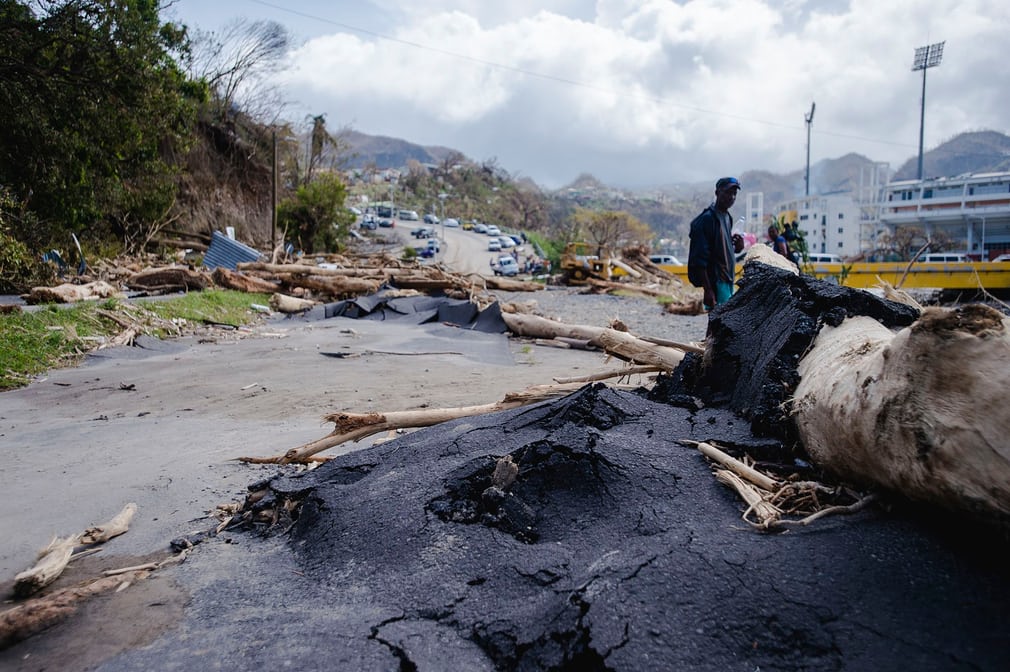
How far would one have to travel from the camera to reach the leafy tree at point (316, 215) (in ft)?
103

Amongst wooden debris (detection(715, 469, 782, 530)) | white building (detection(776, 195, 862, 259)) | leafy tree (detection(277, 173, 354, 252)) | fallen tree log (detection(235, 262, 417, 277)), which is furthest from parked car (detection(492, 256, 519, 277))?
white building (detection(776, 195, 862, 259))

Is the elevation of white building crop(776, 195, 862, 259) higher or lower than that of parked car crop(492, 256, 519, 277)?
higher

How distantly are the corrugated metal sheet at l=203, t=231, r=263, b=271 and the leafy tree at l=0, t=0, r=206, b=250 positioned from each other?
23.6 ft

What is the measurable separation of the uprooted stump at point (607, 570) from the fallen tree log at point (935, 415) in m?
0.22

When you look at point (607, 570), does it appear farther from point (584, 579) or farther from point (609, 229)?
point (609, 229)

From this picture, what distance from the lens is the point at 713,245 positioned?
6645 millimetres

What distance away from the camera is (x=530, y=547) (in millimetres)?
2598

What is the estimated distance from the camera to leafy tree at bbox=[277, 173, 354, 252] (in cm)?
3150

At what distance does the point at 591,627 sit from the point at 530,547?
601 mm

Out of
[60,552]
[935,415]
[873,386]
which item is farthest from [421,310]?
[935,415]

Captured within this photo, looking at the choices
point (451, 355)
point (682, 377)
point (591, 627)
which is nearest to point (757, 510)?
point (591, 627)

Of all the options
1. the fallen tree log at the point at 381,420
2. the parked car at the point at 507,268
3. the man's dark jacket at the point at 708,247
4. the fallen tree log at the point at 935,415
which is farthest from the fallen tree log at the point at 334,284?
the parked car at the point at 507,268

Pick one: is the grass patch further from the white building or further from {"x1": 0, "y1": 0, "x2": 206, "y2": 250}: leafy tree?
the white building

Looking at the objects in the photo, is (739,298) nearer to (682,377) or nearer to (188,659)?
(682,377)
